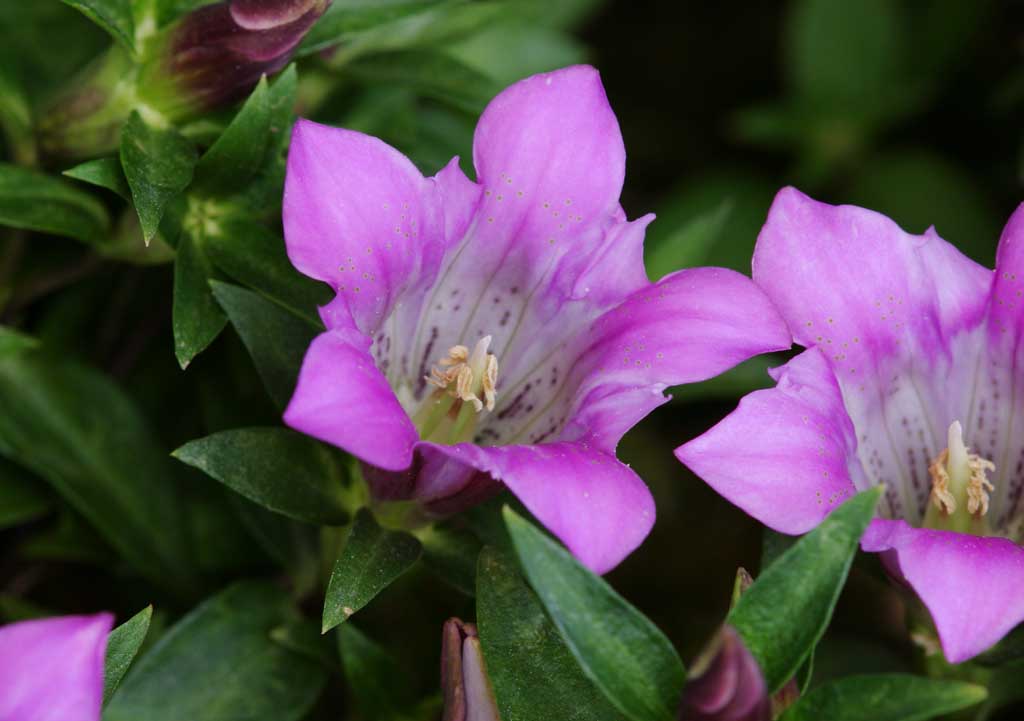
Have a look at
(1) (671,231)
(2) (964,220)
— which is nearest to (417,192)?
(1) (671,231)

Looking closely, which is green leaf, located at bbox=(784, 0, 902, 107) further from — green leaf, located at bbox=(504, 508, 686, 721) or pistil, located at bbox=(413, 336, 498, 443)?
green leaf, located at bbox=(504, 508, 686, 721)

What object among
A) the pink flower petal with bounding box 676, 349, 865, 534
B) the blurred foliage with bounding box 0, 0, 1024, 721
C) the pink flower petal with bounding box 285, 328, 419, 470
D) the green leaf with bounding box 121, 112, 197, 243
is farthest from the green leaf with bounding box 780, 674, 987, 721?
the green leaf with bounding box 121, 112, 197, 243

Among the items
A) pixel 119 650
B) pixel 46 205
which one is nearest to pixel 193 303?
pixel 46 205

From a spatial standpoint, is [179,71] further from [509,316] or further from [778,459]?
[778,459]

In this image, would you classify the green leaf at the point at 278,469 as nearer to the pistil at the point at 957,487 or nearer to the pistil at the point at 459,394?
the pistil at the point at 459,394

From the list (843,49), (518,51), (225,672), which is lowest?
(225,672)

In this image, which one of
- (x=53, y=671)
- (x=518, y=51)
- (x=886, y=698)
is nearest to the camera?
(x=53, y=671)
